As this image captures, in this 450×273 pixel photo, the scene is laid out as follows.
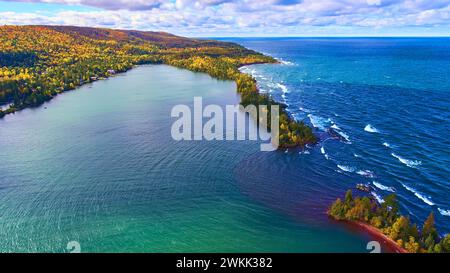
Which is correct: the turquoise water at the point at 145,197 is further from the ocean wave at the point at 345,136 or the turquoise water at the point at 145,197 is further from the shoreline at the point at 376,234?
the ocean wave at the point at 345,136

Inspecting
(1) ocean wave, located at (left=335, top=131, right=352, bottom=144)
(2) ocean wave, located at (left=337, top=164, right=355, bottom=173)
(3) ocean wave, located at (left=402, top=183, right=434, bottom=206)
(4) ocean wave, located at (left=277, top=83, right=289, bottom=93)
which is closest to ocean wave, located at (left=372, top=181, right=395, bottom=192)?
(3) ocean wave, located at (left=402, top=183, right=434, bottom=206)

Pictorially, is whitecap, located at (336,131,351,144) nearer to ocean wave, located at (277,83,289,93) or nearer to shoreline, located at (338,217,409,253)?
shoreline, located at (338,217,409,253)

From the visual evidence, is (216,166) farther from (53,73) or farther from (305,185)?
(53,73)

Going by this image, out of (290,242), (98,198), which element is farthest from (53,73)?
(290,242)

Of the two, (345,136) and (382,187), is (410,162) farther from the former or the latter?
(345,136)

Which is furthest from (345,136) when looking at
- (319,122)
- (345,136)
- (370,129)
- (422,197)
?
(422,197)

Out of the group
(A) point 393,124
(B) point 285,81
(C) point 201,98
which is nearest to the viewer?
(A) point 393,124
